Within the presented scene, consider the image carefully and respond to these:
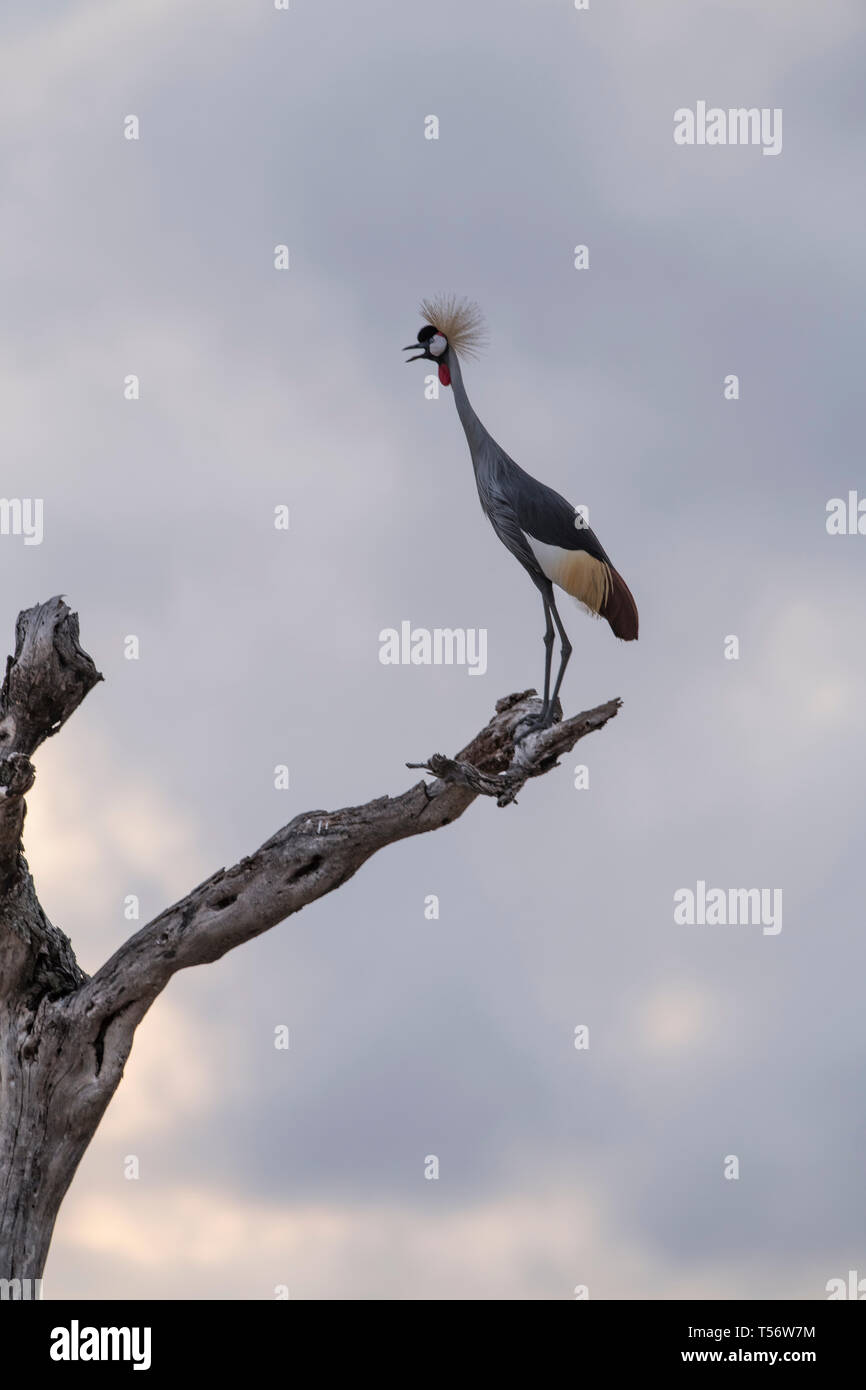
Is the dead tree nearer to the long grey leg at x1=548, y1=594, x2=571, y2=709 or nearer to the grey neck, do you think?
the long grey leg at x1=548, y1=594, x2=571, y2=709

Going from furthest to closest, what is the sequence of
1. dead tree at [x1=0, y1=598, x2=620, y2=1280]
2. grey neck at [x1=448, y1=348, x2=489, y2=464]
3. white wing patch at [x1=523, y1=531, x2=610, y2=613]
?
grey neck at [x1=448, y1=348, x2=489, y2=464]
white wing patch at [x1=523, y1=531, x2=610, y2=613]
dead tree at [x1=0, y1=598, x2=620, y2=1280]

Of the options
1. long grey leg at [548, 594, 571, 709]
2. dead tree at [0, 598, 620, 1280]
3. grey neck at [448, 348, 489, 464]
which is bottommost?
dead tree at [0, 598, 620, 1280]

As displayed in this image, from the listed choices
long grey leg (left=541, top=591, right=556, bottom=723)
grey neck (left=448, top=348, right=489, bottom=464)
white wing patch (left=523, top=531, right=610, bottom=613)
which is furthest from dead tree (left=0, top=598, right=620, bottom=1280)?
grey neck (left=448, top=348, right=489, bottom=464)

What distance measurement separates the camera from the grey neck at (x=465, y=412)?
837 cm

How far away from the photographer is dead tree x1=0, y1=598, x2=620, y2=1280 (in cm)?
788

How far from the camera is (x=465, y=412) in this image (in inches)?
333

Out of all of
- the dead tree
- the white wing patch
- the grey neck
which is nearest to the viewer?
the dead tree

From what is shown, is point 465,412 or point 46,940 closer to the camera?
point 465,412

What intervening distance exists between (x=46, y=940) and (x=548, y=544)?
4.19 meters

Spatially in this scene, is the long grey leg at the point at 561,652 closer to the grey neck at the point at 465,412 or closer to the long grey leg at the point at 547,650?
the long grey leg at the point at 547,650

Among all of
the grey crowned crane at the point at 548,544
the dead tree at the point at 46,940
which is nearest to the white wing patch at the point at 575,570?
the grey crowned crane at the point at 548,544

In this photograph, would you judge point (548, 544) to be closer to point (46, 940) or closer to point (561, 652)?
point (561, 652)

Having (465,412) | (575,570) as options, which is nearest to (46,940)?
(575,570)
